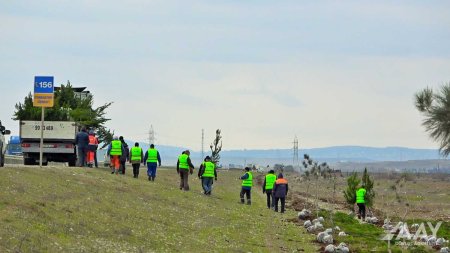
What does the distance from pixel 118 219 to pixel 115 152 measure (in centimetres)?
1502

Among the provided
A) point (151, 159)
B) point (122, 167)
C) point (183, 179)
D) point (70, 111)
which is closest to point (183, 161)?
point (183, 179)

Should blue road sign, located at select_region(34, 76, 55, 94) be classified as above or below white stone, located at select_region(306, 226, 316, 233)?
above

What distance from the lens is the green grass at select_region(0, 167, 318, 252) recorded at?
18.5 metres

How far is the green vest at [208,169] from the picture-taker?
1538 inches

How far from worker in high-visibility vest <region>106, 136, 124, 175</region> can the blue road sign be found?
6.24 meters

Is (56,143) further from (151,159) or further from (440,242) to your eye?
(440,242)

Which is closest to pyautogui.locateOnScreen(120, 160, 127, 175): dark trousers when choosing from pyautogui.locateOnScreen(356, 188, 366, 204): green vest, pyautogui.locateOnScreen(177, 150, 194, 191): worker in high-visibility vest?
pyautogui.locateOnScreen(177, 150, 194, 191): worker in high-visibility vest

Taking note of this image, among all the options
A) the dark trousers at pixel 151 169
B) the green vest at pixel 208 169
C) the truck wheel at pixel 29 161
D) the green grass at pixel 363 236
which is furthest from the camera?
the truck wheel at pixel 29 161

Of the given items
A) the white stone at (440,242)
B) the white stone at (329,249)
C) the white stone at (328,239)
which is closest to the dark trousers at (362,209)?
the white stone at (440,242)

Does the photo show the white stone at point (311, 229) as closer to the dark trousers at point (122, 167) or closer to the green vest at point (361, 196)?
the green vest at point (361, 196)

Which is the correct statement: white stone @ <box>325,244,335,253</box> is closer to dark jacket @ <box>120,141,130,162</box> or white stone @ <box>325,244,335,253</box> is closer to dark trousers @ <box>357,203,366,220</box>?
dark trousers @ <box>357,203,366,220</box>

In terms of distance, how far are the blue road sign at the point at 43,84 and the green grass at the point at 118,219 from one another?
2818 mm

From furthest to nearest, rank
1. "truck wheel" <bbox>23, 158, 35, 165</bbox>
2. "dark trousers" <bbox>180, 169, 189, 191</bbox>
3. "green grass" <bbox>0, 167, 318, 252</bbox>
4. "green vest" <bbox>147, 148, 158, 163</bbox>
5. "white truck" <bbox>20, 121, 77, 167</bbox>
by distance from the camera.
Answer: "white truck" <bbox>20, 121, 77, 167</bbox>
"truck wheel" <bbox>23, 158, 35, 165</bbox>
"green vest" <bbox>147, 148, 158, 163</bbox>
"dark trousers" <bbox>180, 169, 189, 191</bbox>
"green grass" <bbox>0, 167, 318, 252</bbox>

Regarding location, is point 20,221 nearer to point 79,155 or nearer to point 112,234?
point 112,234
